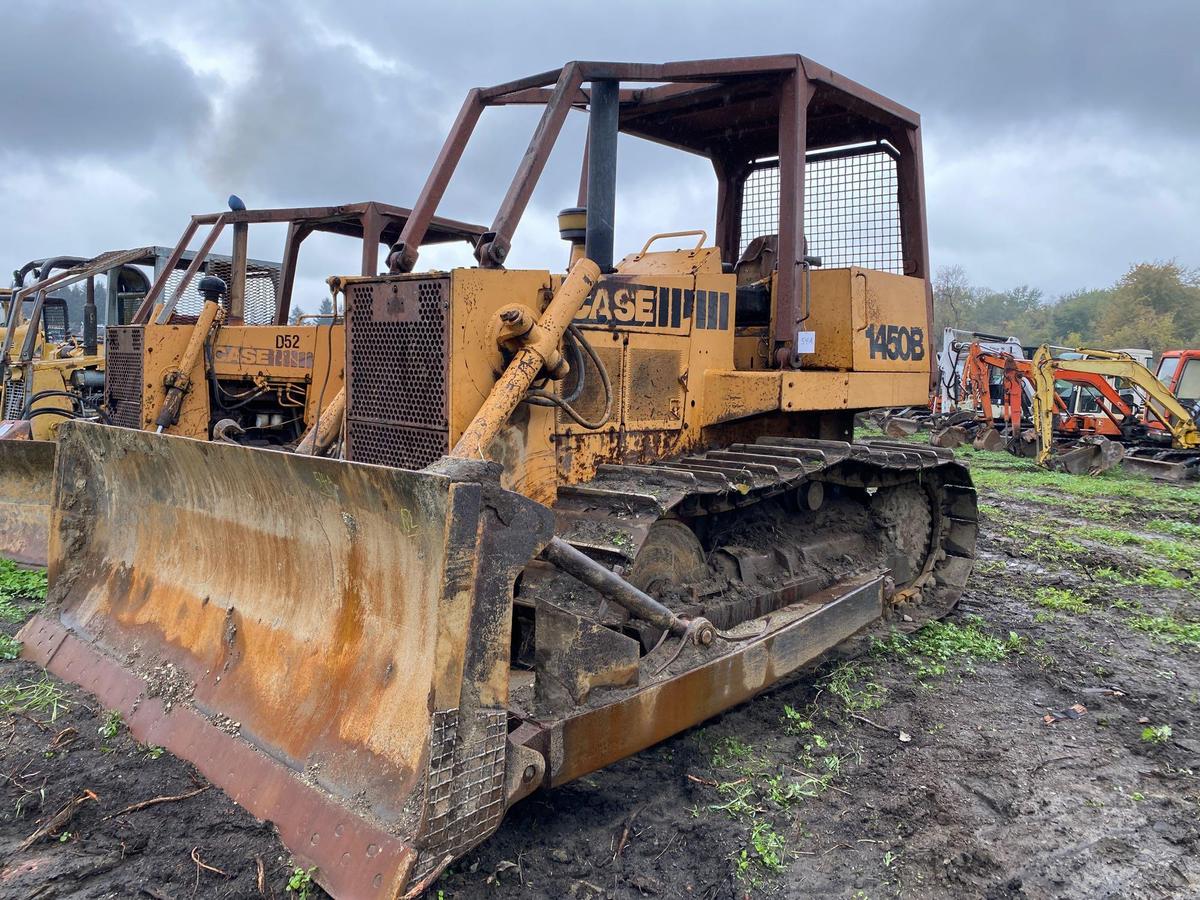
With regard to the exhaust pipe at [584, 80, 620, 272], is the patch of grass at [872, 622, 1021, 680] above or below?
below

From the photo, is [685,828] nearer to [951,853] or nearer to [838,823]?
[838,823]

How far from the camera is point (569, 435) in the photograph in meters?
3.97

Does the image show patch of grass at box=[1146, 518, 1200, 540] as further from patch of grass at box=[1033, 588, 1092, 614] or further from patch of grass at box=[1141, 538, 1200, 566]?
patch of grass at box=[1033, 588, 1092, 614]

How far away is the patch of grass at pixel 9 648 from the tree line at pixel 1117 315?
3218 cm

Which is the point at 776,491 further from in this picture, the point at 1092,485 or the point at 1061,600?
the point at 1092,485

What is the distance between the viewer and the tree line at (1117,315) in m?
42.8

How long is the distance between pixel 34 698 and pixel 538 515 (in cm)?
262

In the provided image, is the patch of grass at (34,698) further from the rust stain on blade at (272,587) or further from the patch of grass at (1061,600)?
the patch of grass at (1061,600)

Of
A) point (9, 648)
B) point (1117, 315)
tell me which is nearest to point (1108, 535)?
point (9, 648)

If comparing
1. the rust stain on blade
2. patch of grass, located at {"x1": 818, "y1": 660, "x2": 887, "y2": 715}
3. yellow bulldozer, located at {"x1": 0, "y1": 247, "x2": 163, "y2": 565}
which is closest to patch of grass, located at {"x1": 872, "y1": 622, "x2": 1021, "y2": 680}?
patch of grass, located at {"x1": 818, "y1": 660, "x2": 887, "y2": 715}

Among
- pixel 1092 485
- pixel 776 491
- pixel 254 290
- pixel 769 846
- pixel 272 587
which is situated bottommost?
pixel 769 846

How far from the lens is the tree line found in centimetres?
4278

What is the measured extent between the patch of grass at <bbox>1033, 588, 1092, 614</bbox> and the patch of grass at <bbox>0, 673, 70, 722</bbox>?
6.01 metres

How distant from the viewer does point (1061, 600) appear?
6.33m
